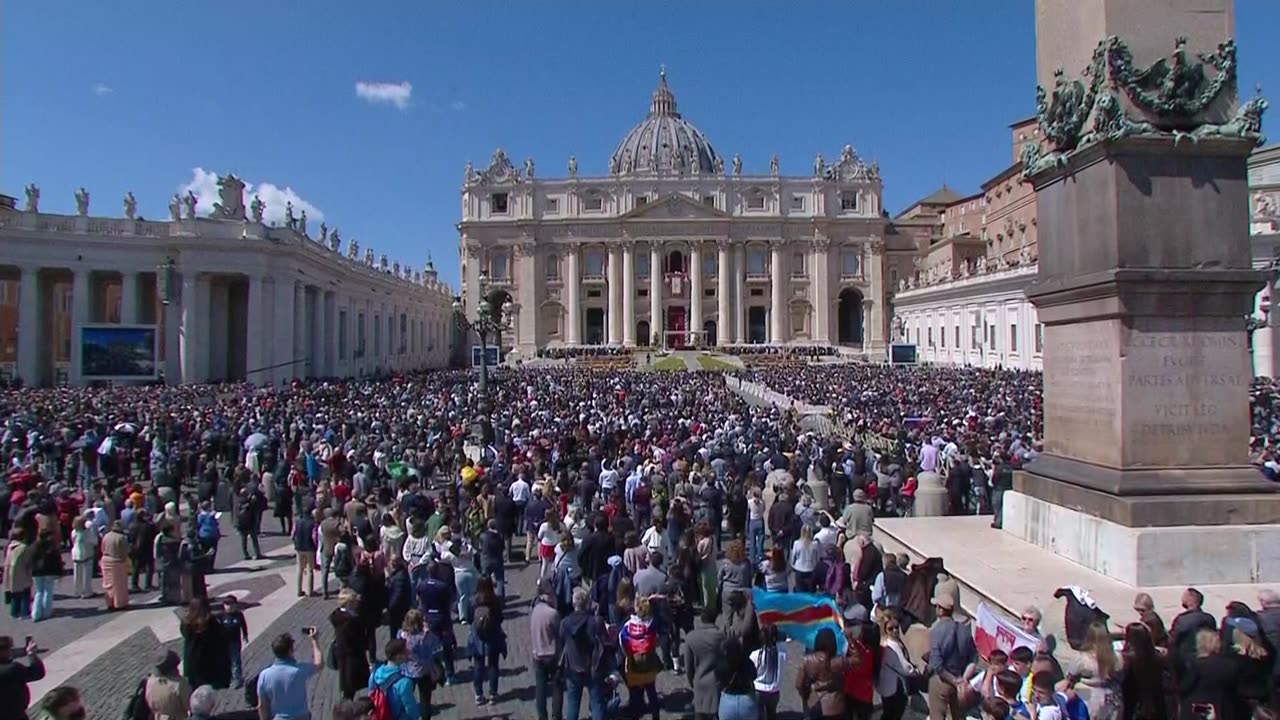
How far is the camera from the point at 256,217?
38.7 m

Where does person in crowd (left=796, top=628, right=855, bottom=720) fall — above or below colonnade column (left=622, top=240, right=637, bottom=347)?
below

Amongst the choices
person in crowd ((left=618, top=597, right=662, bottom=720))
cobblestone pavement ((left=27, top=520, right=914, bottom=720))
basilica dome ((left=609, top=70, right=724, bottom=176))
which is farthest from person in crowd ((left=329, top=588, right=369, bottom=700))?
basilica dome ((left=609, top=70, right=724, bottom=176))

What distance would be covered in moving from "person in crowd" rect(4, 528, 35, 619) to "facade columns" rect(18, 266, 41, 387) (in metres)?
35.5

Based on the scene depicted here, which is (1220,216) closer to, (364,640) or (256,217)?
(364,640)

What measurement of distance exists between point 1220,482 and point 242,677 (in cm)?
868

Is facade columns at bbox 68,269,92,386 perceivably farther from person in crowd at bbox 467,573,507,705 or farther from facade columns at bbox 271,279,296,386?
person in crowd at bbox 467,573,507,705

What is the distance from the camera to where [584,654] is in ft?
18.0

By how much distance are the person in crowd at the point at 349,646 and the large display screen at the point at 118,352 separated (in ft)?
114

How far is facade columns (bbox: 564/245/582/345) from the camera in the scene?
8069 cm

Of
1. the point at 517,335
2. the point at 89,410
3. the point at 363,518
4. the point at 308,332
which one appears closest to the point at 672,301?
the point at 517,335

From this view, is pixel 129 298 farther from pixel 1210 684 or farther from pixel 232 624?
pixel 1210 684

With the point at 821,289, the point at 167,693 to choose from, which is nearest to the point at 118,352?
the point at 167,693

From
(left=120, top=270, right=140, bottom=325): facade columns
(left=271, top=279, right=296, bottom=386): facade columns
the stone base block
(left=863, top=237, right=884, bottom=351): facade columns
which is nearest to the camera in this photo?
the stone base block

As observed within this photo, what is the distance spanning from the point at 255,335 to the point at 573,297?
44.9m
